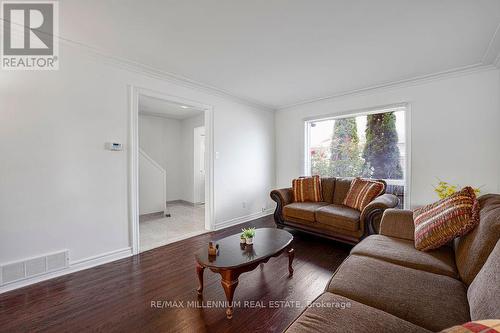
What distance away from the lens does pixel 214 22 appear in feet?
6.68

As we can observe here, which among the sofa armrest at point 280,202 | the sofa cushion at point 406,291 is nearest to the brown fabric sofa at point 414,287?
the sofa cushion at point 406,291

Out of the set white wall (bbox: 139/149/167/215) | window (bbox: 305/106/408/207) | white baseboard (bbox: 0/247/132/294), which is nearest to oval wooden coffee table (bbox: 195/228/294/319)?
white baseboard (bbox: 0/247/132/294)

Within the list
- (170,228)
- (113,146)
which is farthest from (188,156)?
(113,146)

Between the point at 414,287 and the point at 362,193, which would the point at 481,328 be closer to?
the point at 414,287

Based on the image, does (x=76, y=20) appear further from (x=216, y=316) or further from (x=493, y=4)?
(x=493, y=4)

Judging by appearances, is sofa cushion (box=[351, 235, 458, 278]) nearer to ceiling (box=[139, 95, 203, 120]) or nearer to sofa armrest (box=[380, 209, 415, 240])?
sofa armrest (box=[380, 209, 415, 240])

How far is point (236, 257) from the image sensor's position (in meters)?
1.87

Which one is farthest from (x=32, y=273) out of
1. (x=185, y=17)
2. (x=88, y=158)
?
(x=185, y=17)

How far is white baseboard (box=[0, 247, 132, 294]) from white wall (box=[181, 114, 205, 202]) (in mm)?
3429

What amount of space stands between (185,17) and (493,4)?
Result: 2581mm

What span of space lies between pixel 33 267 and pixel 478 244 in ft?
12.0

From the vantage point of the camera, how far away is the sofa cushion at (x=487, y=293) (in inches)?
33.3

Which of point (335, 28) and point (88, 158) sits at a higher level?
point (335, 28)

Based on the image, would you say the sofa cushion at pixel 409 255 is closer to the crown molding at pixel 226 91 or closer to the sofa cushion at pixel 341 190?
the sofa cushion at pixel 341 190
